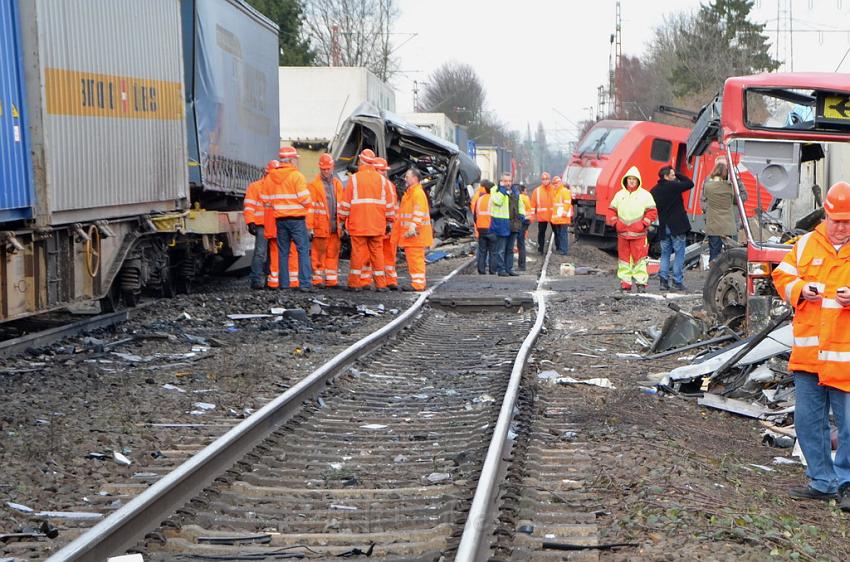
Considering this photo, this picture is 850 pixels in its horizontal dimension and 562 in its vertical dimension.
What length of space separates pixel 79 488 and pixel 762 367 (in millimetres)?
5272

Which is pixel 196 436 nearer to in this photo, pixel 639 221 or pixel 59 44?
pixel 59 44

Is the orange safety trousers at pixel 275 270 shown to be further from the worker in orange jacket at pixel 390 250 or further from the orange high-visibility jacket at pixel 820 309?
the orange high-visibility jacket at pixel 820 309

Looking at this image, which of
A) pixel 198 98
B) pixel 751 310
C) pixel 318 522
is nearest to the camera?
pixel 318 522

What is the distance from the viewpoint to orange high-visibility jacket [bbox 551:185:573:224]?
26219 millimetres

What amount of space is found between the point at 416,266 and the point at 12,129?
808 centimetres

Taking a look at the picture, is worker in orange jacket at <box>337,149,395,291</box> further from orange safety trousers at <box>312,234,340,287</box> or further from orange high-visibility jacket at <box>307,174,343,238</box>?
orange safety trousers at <box>312,234,340,287</box>

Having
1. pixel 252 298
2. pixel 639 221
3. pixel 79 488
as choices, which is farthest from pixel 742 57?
pixel 79 488

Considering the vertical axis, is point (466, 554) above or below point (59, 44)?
below

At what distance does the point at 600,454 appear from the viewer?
22.5 ft

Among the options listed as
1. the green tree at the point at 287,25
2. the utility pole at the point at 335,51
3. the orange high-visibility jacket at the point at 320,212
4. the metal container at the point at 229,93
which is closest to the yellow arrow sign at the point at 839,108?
the orange high-visibility jacket at the point at 320,212

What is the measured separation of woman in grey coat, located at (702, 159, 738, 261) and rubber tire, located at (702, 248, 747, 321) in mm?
3723

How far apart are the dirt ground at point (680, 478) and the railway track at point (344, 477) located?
576 millimetres

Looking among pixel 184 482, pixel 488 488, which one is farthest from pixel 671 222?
pixel 184 482

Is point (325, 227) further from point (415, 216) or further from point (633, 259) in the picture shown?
point (633, 259)
